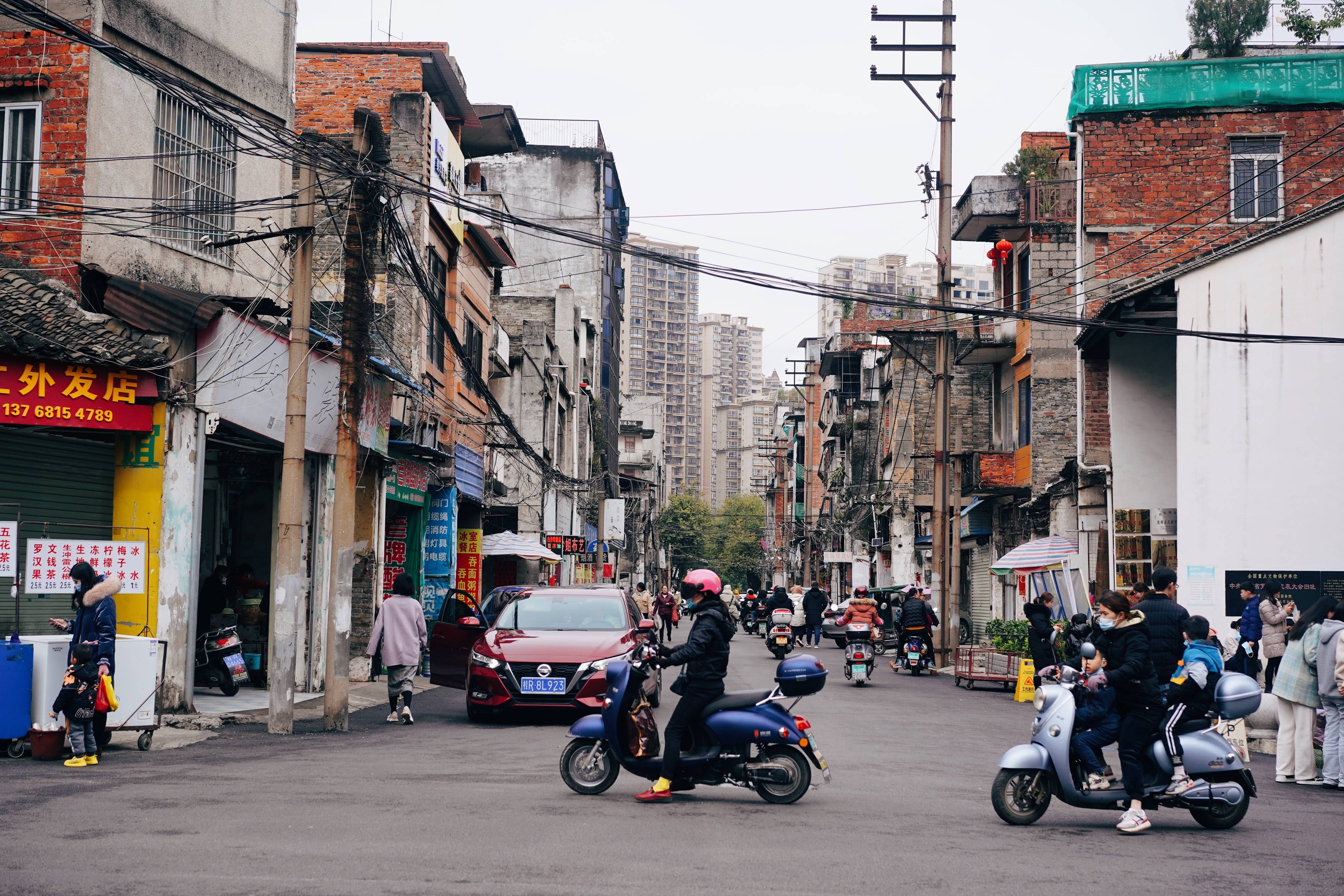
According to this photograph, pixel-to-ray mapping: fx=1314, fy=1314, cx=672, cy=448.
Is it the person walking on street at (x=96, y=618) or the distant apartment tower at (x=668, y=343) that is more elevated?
the distant apartment tower at (x=668, y=343)

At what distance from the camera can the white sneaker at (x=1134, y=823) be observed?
883 cm

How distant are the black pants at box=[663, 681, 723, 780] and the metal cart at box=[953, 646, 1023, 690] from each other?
47.2 ft

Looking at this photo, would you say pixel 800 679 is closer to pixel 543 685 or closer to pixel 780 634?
pixel 543 685

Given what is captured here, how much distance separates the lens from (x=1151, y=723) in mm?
9086

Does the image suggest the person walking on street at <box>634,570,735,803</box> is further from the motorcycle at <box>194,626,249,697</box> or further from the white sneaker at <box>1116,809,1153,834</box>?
the motorcycle at <box>194,626,249,697</box>

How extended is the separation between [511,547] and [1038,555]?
1375 cm

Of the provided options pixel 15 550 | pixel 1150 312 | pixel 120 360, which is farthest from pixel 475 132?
pixel 15 550

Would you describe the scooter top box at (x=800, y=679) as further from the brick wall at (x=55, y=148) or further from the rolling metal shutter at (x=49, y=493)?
the brick wall at (x=55, y=148)

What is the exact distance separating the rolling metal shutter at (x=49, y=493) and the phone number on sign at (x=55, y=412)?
2.99 ft

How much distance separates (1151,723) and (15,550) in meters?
10.3

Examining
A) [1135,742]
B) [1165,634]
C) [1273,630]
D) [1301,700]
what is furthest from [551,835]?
[1273,630]

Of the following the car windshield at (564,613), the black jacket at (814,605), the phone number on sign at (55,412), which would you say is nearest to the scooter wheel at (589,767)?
the car windshield at (564,613)

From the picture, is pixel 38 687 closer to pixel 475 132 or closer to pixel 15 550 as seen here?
pixel 15 550

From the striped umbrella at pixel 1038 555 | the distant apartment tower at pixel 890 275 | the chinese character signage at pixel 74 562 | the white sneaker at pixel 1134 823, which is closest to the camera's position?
the white sneaker at pixel 1134 823
